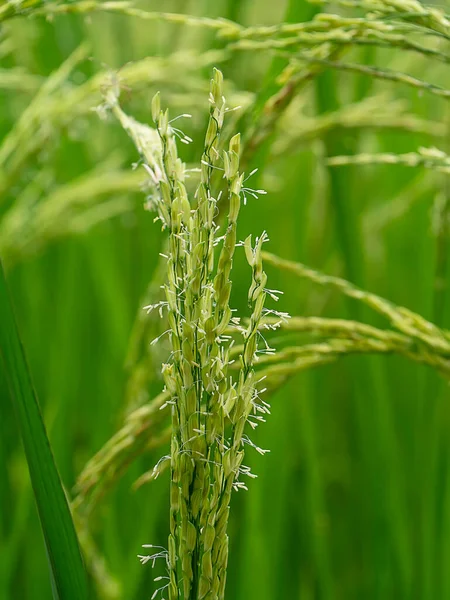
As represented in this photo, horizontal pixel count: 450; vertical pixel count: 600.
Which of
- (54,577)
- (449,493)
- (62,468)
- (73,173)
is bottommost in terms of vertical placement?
(62,468)

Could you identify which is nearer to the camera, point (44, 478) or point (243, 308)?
point (44, 478)

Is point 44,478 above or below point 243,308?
above

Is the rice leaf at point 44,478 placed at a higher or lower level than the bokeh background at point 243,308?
higher

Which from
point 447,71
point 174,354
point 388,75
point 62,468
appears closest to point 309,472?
point 62,468

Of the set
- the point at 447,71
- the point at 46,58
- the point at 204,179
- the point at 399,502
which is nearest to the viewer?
the point at 204,179

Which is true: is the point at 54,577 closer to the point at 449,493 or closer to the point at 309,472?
the point at 449,493

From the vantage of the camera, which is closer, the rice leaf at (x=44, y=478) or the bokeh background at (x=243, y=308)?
the rice leaf at (x=44, y=478)

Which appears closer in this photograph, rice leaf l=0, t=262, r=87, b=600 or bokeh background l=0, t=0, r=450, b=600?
rice leaf l=0, t=262, r=87, b=600

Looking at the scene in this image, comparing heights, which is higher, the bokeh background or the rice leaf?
the rice leaf
